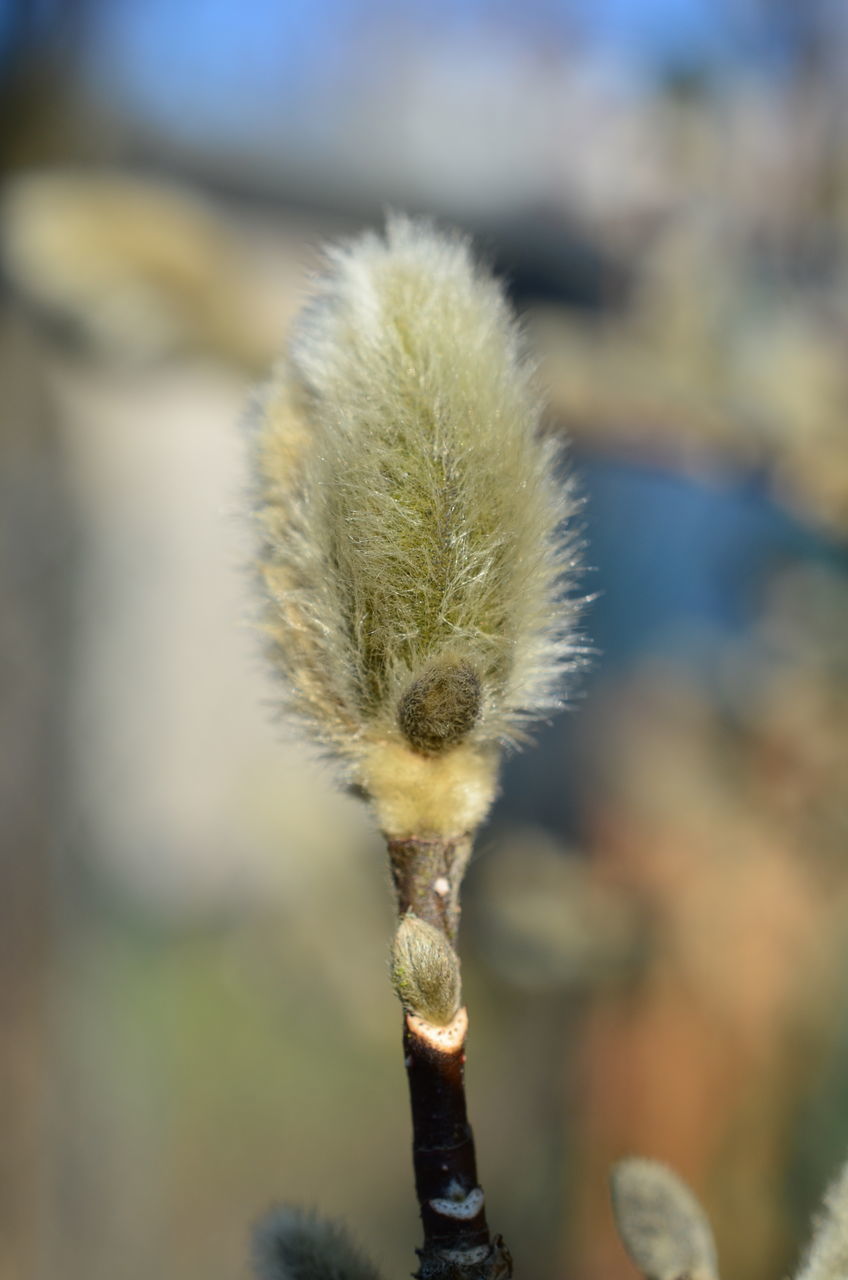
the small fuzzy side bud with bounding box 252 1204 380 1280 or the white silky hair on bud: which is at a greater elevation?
the white silky hair on bud

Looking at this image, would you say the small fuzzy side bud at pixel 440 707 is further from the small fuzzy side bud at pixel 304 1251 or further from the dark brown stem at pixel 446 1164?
the small fuzzy side bud at pixel 304 1251

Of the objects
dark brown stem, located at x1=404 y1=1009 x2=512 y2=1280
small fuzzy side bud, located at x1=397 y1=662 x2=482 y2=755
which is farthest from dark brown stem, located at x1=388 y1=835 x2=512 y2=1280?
small fuzzy side bud, located at x1=397 y1=662 x2=482 y2=755

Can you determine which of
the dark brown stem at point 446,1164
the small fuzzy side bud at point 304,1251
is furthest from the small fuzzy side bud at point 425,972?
the small fuzzy side bud at point 304,1251

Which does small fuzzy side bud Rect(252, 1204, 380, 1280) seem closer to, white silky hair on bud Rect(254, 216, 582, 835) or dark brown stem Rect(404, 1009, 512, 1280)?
dark brown stem Rect(404, 1009, 512, 1280)

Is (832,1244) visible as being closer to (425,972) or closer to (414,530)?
(425,972)

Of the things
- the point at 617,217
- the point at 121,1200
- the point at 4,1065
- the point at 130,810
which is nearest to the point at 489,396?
the point at 617,217
